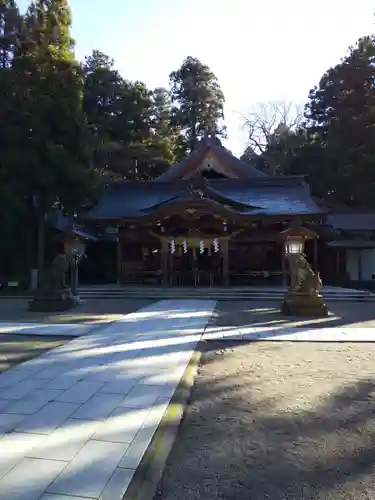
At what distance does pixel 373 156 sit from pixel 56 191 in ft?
57.0

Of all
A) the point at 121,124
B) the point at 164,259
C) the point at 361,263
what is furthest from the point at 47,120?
the point at 361,263

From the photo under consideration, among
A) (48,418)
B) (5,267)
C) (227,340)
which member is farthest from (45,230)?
(48,418)

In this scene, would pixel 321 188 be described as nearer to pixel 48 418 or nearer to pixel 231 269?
pixel 231 269

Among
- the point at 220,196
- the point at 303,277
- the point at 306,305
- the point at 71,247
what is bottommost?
the point at 306,305

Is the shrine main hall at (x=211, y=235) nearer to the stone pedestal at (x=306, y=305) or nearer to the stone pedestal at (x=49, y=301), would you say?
the stone pedestal at (x=49, y=301)

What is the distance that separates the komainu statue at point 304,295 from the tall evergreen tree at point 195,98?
104 feet

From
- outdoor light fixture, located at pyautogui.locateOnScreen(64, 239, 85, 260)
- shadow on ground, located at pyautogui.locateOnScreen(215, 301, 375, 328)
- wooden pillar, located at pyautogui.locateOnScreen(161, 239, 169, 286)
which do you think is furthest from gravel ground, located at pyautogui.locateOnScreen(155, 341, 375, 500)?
wooden pillar, located at pyautogui.locateOnScreen(161, 239, 169, 286)

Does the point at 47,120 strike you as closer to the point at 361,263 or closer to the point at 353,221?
the point at 361,263

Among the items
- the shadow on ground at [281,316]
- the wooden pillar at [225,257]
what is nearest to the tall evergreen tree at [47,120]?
the wooden pillar at [225,257]

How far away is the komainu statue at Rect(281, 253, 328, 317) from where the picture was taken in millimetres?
9828

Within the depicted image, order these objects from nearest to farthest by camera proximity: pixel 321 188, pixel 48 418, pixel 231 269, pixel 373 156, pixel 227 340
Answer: pixel 48 418
pixel 227 340
pixel 231 269
pixel 373 156
pixel 321 188

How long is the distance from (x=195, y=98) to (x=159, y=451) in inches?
1618

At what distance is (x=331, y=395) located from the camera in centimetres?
424

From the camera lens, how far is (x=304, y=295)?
390 inches
